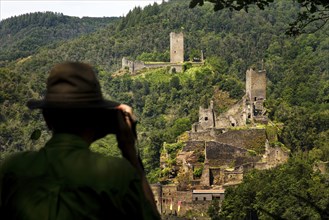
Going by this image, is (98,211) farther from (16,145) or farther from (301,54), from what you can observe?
(301,54)

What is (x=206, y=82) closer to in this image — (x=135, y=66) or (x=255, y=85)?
(x=255, y=85)

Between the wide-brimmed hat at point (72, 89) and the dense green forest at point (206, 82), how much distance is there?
1298 cm

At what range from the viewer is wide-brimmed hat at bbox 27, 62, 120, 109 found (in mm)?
3518

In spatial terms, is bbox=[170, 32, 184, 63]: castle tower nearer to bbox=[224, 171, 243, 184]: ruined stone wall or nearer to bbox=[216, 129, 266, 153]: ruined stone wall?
bbox=[216, 129, 266, 153]: ruined stone wall

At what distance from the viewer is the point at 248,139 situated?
121ft

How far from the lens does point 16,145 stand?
6006 cm

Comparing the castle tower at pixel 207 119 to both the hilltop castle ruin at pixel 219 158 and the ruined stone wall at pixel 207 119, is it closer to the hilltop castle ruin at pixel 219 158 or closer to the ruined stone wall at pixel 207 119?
the ruined stone wall at pixel 207 119

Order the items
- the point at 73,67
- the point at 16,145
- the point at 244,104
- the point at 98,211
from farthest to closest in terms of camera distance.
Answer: the point at 16,145 < the point at 244,104 < the point at 73,67 < the point at 98,211

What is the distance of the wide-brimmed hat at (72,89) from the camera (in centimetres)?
352

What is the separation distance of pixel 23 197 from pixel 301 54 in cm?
8573

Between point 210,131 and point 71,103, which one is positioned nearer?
point 71,103

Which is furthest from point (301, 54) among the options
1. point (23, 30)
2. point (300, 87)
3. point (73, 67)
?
point (23, 30)

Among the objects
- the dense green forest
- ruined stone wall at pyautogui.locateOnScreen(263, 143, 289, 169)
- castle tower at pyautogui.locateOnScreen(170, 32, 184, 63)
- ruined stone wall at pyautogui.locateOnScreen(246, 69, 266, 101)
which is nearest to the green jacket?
the dense green forest

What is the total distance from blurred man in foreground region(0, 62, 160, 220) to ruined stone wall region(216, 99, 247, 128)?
3586 centimetres
